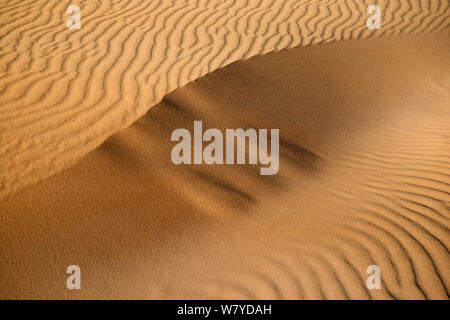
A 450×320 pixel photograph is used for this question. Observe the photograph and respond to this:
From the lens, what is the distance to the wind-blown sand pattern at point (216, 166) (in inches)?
125

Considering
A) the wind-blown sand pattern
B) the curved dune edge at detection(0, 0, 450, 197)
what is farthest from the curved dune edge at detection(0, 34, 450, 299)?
the curved dune edge at detection(0, 0, 450, 197)

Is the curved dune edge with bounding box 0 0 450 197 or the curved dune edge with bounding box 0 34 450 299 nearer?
the curved dune edge with bounding box 0 34 450 299

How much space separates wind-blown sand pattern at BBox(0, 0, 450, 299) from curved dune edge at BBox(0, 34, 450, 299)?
15 millimetres

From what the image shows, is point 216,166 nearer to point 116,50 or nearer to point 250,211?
point 250,211

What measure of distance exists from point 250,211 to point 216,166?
770mm

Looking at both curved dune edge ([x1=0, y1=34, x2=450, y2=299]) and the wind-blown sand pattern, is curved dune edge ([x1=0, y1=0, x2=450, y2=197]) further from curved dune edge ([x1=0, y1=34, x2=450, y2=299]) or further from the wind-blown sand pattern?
curved dune edge ([x1=0, y1=34, x2=450, y2=299])

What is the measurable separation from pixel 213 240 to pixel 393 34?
246 inches

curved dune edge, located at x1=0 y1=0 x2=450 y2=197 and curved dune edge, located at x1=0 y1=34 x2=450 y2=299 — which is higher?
curved dune edge, located at x1=0 y1=0 x2=450 y2=197

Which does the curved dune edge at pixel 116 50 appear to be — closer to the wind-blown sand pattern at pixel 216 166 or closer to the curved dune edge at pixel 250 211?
the wind-blown sand pattern at pixel 216 166

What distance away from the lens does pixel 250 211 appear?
3.84 metres

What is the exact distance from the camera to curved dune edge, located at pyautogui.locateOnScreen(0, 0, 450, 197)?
4.45m

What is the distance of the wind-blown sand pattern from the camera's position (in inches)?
125

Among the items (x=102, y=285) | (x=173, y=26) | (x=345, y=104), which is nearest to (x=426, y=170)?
(x=345, y=104)

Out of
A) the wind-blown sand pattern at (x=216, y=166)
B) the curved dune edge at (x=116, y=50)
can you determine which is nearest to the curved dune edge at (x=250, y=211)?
the wind-blown sand pattern at (x=216, y=166)
